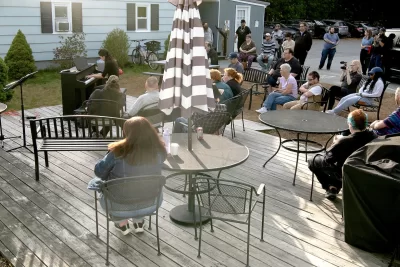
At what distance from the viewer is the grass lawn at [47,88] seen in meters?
10.4

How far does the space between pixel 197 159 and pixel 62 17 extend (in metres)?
12.5

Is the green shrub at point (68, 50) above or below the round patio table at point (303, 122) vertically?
above

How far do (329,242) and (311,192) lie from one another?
1.05m

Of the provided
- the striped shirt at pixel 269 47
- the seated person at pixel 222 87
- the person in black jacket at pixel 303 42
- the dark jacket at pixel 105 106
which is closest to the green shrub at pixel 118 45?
the striped shirt at pixel 269 47

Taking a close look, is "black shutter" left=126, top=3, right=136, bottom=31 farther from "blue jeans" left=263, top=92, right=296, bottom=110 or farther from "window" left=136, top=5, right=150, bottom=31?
"blue jeans" left=263, top=92, right=296, bottom=110

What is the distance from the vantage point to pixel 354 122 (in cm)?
498

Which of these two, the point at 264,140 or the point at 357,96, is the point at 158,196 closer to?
the point at 264,140

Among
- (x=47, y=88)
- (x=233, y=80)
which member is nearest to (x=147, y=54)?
(x=47, y=88)

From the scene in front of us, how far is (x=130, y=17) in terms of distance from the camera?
55.8ft

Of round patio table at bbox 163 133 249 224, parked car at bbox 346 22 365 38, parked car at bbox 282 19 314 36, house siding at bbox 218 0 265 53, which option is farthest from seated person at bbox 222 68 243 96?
parked car at bbox 346 22 365 38

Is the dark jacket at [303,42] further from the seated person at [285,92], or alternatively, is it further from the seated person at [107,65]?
the seated person at [107,65]

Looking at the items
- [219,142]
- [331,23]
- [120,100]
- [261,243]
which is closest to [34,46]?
[120,100]

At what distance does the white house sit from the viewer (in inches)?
553

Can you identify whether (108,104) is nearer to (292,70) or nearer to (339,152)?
(339,152)
